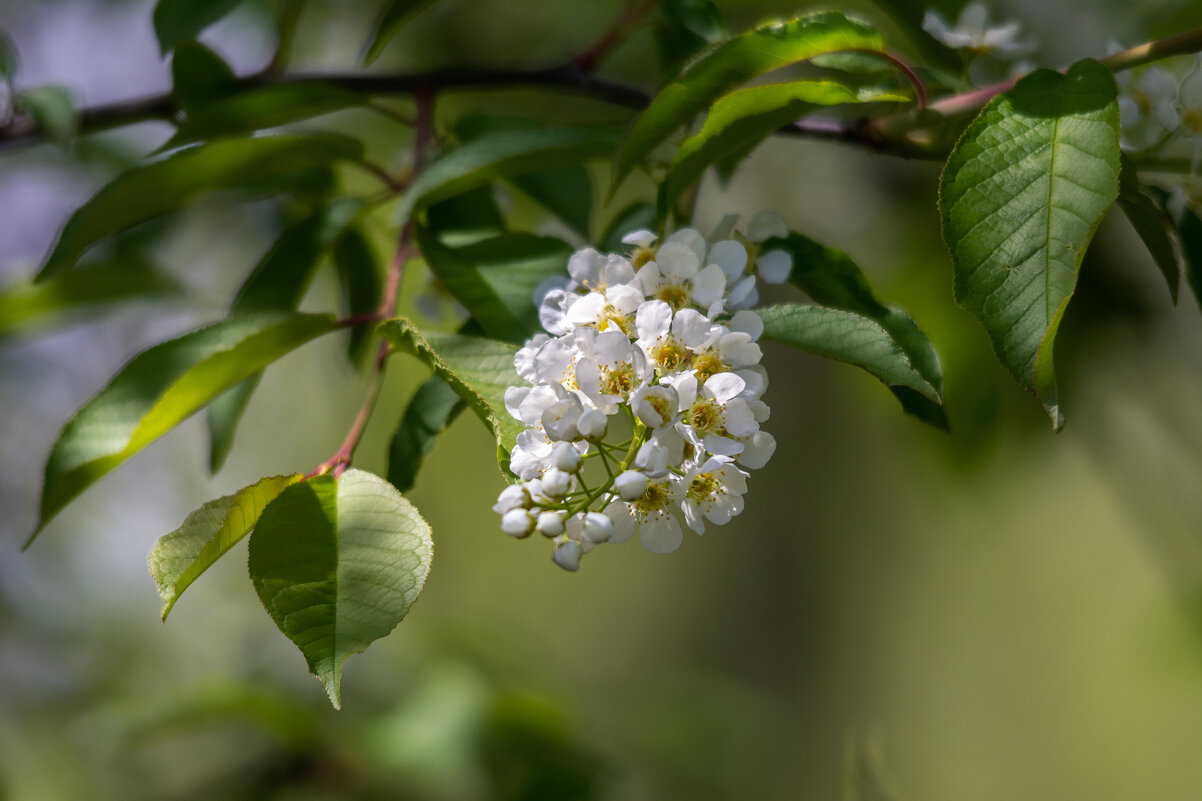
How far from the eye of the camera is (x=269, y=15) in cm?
144

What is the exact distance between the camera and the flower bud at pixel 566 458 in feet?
1.73

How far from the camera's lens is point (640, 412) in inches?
20.8

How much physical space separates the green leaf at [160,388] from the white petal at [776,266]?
0.33 meters

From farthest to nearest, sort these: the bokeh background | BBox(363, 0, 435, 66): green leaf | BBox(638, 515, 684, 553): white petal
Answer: the bokeh background
BBox(363, 0, 435, 66): green leaf
BBox(638, 515, 684, 553): white petal

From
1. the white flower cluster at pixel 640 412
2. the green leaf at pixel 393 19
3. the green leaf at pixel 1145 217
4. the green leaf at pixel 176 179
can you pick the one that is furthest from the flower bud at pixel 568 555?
the green leaf at pixel 393 19

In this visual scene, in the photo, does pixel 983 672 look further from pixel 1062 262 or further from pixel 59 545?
pixel 1062 262

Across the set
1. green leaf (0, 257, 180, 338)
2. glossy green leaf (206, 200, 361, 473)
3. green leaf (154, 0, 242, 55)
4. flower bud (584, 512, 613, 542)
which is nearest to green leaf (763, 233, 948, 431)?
flower bud (584, 512, 613, 542)

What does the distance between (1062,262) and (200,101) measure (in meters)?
0.79

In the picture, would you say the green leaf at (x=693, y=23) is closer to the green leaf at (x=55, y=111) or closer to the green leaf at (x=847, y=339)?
the green leaf at (x=847, y=339)

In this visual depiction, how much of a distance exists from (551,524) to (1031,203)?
33 centimetres

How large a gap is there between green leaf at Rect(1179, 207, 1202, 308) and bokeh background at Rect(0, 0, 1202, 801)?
62 cm

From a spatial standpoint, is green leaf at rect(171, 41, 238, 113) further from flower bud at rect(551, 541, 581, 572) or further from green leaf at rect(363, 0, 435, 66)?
flower bud at rect(551, 541, 581, 572)

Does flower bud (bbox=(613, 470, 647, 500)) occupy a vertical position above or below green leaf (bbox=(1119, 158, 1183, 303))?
below

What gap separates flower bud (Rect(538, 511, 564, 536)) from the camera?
525mm
